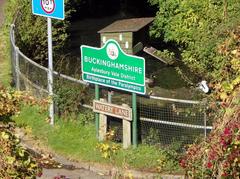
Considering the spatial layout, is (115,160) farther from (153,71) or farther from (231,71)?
(153,71)

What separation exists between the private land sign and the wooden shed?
7472mm

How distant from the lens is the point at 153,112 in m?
10.4

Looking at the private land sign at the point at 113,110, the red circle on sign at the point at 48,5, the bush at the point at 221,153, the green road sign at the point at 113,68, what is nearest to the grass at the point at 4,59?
the red circle on sign at the point at 48,5

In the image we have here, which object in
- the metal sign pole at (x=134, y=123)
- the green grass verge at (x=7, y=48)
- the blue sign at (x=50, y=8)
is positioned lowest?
the metal sign pole at (x=134, y=123)

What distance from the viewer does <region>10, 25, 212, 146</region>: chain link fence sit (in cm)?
995

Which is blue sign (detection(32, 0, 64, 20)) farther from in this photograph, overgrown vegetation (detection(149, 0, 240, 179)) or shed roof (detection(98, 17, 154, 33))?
shed roof (detection(98, 17, 154, 33))

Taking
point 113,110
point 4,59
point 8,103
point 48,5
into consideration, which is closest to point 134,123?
point 113,110

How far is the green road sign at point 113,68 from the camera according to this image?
32.7ft

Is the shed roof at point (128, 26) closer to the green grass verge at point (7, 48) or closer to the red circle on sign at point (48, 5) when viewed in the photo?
the green grass verge at point (7, 48)

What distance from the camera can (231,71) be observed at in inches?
228

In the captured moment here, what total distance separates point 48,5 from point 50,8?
0.26 feet

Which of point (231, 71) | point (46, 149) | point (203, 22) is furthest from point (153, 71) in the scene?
point (231, 71)

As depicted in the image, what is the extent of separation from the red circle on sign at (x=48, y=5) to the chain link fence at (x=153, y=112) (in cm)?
109

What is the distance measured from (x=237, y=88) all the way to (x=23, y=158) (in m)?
1.78
